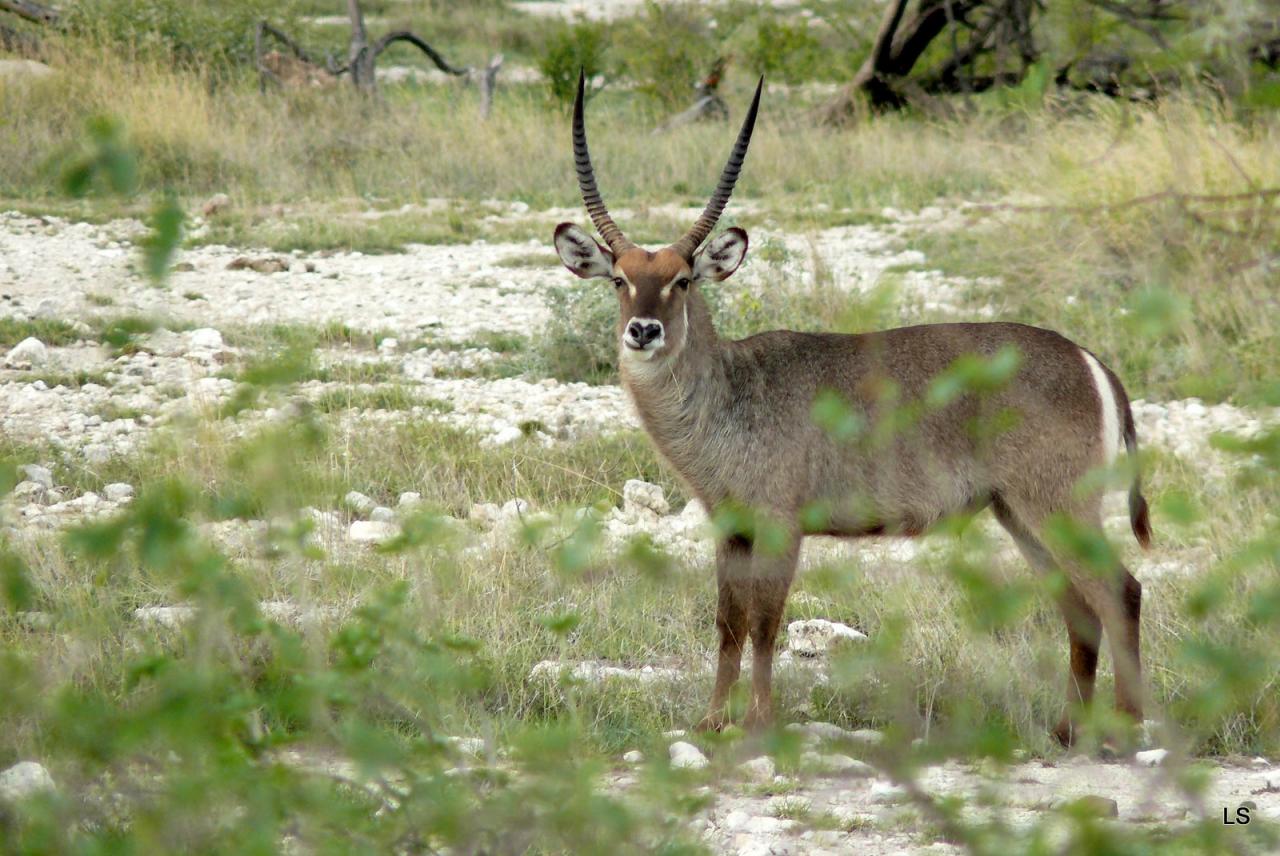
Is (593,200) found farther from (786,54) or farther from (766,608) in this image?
(786,54)

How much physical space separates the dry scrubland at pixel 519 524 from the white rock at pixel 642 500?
2 cm

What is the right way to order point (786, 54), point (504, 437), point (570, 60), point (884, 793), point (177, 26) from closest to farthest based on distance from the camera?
point (884, 793) < point (504, 437) < point (177, 26) < point (570, 60) < point (786, 54)

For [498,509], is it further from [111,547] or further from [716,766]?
[111,547]

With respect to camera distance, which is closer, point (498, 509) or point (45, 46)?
point (498, 509)

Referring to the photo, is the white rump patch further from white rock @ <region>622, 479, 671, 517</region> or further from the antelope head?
white rock @ <region>622, 479, 671, 517</region>

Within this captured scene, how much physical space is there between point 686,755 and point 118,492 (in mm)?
2865

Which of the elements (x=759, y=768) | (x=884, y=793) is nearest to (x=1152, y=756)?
(x=884, y=793)

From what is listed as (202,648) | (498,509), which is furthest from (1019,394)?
(202,648)

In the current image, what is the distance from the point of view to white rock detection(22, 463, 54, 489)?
232 inches

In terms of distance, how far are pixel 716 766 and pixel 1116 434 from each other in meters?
1.85

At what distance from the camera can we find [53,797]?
222 centimetres

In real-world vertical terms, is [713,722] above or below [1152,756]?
below

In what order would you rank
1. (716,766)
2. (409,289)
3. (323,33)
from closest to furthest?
(716,766) → (409,289) → (323,33)

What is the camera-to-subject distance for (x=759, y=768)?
13.3 ft
